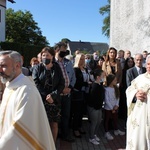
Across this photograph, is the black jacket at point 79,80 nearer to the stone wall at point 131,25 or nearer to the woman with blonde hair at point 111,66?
the woman with blonde hair at point 111,66

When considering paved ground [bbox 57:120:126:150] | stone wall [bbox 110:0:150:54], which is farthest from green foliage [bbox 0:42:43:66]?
paved ground [bbox 57:120:126:150]

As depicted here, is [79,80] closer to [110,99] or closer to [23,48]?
[110,99]

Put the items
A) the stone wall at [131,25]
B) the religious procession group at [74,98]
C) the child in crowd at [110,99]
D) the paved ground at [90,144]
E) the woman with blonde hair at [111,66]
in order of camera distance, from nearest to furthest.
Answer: the religious procession group at [74,98] < the paved ground at [90,144] < the child in crowd at [110,99] < the woman with blonde hair at [111,66] < the stone wall at [131,25]

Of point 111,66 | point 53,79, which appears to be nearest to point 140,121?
point 53,79

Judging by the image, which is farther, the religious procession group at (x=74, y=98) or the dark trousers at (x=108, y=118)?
the dark trousers at (x=108, y=118)

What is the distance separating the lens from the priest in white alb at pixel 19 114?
2709 mm

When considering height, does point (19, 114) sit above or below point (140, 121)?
above

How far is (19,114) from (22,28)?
2000 inches

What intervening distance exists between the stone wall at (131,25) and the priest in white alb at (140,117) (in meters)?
9.23

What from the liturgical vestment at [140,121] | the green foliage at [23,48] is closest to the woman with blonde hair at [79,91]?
the liturgical vestment at [140,121]

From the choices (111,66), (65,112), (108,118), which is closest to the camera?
(65,112)

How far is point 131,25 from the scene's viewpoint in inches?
647

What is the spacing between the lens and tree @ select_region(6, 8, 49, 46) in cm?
5097

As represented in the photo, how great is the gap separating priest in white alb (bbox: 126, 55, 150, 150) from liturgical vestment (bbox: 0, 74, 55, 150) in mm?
2109
